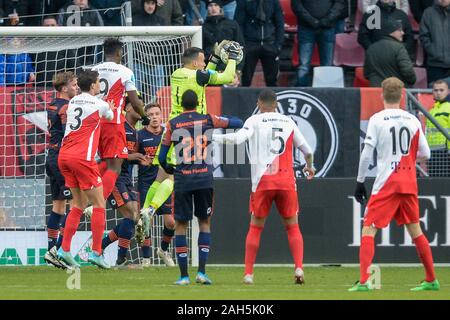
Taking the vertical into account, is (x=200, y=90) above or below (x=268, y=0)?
below

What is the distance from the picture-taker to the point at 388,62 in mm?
18844

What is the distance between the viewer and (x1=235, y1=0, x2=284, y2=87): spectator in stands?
19.3 m

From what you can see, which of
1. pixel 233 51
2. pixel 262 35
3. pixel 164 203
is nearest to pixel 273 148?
pixel 233 51

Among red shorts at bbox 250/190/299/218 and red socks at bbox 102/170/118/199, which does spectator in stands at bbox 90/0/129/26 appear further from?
red shorts at bbox 250/190/299/218

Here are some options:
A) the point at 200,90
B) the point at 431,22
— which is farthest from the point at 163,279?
the point at 431,22

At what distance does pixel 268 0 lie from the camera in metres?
19.4

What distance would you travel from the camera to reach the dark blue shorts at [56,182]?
15272mm

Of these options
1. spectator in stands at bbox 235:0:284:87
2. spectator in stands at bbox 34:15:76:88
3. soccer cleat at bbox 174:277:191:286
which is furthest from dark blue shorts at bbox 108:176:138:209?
spectator in stands at bbox 235:0:284:87

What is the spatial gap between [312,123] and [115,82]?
9.93 feet

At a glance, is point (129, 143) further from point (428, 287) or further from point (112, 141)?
point (428, 287)

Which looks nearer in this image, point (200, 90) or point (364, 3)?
point (200, 90)

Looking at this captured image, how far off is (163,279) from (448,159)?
4.88 m

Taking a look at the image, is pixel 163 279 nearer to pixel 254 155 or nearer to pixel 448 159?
pixel 254 155

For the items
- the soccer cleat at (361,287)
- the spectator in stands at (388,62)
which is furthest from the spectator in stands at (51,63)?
the soccer cleat at (361,287)
